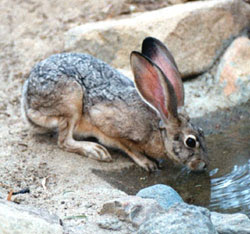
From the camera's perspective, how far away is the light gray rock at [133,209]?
3.91m

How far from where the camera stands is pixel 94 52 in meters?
7.71

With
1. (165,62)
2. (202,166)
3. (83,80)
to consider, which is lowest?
(202,166)

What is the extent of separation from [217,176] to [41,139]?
2.16 meters

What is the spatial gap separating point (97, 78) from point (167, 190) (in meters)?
2.08

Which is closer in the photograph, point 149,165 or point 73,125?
point 149,165

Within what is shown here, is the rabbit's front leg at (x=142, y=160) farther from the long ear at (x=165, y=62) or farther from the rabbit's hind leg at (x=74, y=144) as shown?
the long ear at (x=165, y=62)

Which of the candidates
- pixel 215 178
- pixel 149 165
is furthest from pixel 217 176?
pixel 149 165

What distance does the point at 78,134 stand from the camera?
6324 millimetres

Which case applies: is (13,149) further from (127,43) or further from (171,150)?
(127,43)

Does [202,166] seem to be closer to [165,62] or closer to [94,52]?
[165,62]

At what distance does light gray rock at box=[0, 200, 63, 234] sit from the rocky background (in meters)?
0.58

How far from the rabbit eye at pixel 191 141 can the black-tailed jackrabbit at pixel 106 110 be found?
0.07 m

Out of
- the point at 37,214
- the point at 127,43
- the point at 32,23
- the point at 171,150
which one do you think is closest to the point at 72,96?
the point at 171,150

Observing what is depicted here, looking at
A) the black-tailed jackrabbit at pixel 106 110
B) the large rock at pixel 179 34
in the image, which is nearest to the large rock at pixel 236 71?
the large rock at pixel 179 34
